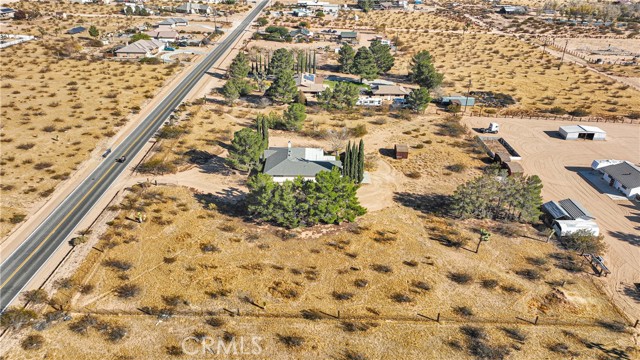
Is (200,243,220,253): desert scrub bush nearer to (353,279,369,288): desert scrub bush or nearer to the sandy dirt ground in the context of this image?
(353,279,369,288): desert scrub bush

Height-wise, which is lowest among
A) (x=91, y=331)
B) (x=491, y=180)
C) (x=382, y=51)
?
(x=91, y=331)

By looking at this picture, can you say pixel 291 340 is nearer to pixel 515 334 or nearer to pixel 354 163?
pixel 515 334

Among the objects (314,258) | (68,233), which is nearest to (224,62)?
(68,233)

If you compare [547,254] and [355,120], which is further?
[355,120]

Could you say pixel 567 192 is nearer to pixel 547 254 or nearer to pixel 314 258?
pixel 547 254

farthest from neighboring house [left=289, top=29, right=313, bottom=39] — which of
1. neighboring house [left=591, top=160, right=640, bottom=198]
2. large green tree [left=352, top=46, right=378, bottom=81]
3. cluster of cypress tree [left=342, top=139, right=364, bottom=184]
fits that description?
neighboring house [left=591, top=160, right=640, bottom=198]

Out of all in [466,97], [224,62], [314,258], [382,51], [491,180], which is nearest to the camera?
[314,258]
